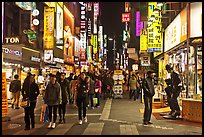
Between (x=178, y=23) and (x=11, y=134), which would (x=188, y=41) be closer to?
(x=178, y=23)

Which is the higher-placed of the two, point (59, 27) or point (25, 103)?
point (59, 27)

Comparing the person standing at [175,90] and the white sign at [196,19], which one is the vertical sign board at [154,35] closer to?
the white sign at [196,19]

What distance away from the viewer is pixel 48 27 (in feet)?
97.0

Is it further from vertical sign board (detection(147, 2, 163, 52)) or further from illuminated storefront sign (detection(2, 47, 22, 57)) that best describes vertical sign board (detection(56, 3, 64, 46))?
illuminated storefront sign (detection(2, 47, 22, 57))

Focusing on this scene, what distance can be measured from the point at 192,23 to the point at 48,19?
598 inches

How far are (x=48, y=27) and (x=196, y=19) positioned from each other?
15.7 m

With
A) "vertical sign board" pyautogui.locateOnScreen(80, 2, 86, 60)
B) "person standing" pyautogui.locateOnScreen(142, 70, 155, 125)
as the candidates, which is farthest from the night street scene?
"vertical sign board" pyautogui.locateOnScreen(80, 2, 86, 60)

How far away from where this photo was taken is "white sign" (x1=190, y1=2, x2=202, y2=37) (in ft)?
53.0

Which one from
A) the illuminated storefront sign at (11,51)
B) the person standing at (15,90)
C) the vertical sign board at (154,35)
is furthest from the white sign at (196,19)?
the vertical sign board at (154,35)

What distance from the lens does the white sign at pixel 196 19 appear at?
16141 millimetres

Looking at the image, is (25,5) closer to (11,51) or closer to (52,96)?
(11,51)

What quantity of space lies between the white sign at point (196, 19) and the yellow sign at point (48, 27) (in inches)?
593

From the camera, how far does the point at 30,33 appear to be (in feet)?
75.9

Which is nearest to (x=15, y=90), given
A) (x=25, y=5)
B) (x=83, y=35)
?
(x=25, y=5)
